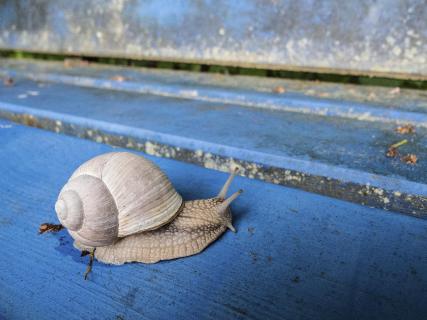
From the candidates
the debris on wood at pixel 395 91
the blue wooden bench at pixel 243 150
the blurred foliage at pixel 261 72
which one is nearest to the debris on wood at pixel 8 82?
the blue wooden bench at pixel 243 150

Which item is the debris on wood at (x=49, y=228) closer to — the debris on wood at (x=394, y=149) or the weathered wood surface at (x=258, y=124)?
the weathered wood surface at (x=258, y=124)

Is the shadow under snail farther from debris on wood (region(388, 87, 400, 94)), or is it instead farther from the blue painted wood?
debris on wood (region(388, 87, 400, 94))

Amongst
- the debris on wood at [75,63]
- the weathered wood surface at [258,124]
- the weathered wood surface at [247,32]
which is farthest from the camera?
the debris on wood at [75,63]

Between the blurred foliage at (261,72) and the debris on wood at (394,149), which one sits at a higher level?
the blurred foliage at (261,72)

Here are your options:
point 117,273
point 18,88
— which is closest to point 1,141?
point 18,88

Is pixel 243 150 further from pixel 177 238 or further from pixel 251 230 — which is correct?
pixel 177 238

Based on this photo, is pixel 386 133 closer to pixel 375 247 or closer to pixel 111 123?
pixel 375 247

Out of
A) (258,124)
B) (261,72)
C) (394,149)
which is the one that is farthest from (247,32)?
(394,149)
